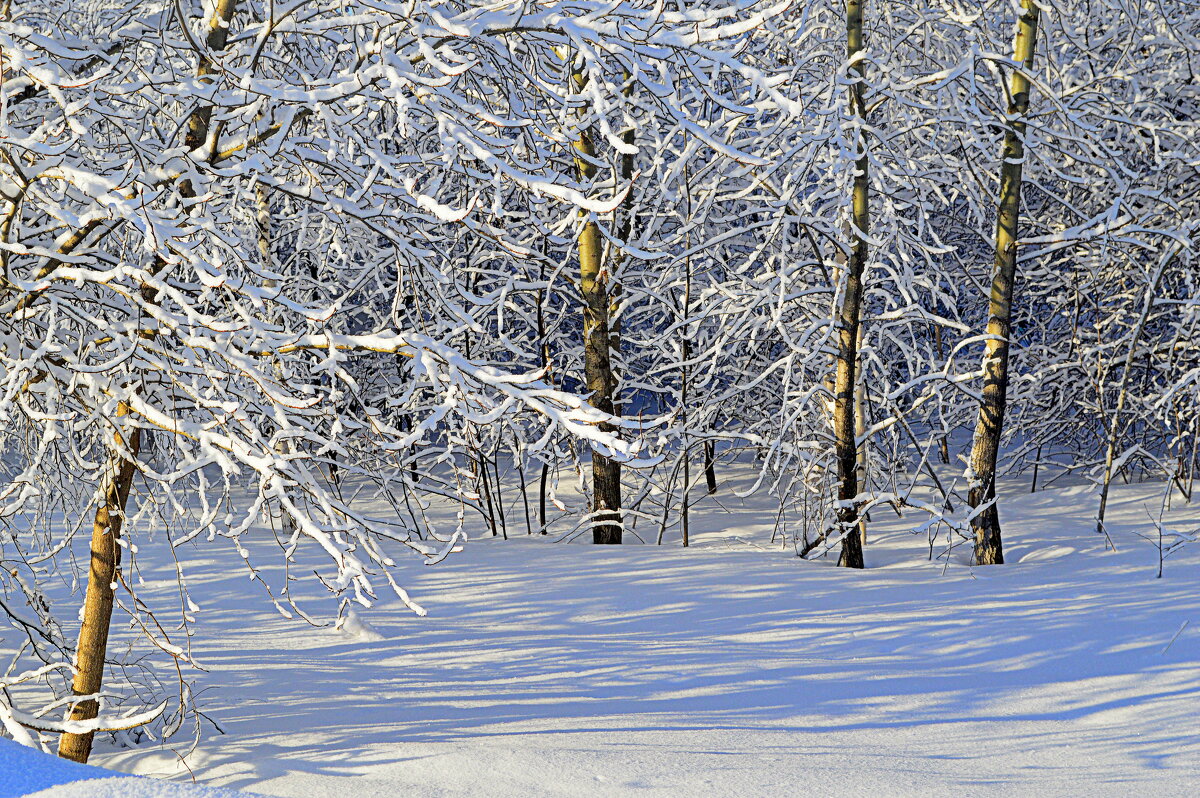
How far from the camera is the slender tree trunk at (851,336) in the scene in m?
7.63

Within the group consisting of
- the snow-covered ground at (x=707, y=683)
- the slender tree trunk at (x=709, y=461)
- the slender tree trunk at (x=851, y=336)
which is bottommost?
the snow-covered ground at (x=707, y=683)

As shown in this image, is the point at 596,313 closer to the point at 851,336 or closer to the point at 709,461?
the point at 851,336

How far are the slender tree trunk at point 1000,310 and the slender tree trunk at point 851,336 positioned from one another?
0.96 meters

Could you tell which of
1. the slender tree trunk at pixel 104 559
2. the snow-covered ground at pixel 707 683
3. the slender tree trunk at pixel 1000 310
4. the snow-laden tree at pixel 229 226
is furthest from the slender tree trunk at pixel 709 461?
the slender tree trunk at pixel 104 559

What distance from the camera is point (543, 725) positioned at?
4.36 metres

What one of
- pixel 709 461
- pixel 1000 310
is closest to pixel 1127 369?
pixel 1000 310

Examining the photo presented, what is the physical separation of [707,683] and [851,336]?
3.64 m

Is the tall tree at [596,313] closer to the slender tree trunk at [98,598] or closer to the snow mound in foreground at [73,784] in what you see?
the slender tree trunk at [98,598]

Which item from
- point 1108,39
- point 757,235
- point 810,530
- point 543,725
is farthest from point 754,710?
point 757,235

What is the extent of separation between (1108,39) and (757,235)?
3.68m

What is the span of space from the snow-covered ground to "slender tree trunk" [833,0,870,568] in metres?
0.43

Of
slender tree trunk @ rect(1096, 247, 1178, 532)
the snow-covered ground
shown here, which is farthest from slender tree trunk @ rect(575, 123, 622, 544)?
slender tree trunk @ rect(1096, 247, 1178, 532)

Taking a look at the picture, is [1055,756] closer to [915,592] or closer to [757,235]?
[915,592]

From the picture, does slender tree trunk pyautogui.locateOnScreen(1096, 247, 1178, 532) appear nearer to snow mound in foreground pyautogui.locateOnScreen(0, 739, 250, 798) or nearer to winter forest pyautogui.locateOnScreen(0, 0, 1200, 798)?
winter forest pyautogui.locateOnScreen(0, 0, 1200, 798)
